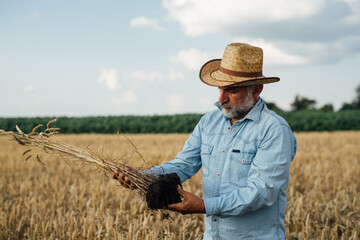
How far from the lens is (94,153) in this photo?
3094mm

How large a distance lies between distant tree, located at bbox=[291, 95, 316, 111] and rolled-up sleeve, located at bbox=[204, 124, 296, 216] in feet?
195

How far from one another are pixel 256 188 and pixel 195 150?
0.78 metres

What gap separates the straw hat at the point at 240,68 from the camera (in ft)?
8.12

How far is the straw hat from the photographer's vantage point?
247 cm

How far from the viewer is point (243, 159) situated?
7.99ft

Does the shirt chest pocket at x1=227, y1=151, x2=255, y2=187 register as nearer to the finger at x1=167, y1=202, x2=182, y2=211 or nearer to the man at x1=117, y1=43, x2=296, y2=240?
the man at x1=117, y1=43, x2=296, y2=240

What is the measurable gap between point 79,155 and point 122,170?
503 millimetres

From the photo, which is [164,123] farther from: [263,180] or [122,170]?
[263,180]

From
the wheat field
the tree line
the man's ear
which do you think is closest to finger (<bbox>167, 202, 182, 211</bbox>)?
the wheat field

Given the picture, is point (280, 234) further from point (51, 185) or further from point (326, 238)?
point (51, 185)

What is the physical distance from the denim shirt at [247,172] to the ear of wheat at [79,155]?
7.2 inches

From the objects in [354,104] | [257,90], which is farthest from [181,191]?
[354,104]

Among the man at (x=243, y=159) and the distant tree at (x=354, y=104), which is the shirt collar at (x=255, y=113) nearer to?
the man at (x=243, y=159)

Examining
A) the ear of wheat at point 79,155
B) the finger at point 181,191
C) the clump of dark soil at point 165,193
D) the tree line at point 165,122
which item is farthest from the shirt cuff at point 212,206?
the tree line at point 165,122
